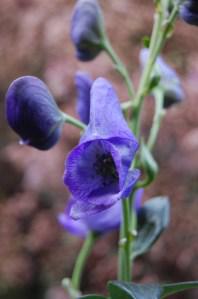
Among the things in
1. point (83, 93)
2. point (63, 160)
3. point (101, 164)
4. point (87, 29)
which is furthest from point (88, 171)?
point (63, 160)

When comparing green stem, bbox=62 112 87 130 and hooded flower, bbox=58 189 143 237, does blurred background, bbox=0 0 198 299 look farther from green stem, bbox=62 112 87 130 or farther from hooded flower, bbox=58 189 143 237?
green stem, bbox=62 112 87 130

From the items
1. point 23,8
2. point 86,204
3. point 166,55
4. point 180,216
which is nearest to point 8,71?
point 23,8

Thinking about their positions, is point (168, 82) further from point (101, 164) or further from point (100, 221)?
point (101, 164)

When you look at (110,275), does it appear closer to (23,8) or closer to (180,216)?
(180,216)

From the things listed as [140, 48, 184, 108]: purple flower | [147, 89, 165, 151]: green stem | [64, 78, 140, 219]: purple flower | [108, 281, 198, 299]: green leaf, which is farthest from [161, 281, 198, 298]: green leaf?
[140, 48, 184, 108]: purple flower

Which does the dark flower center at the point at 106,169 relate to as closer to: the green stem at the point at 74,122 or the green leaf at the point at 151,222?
the green stem at the point at 74,122

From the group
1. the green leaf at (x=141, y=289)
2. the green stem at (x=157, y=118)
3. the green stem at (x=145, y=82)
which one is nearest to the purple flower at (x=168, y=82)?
the green stem at (x=157, y=118)

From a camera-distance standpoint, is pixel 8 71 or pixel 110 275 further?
pixel 8 71
